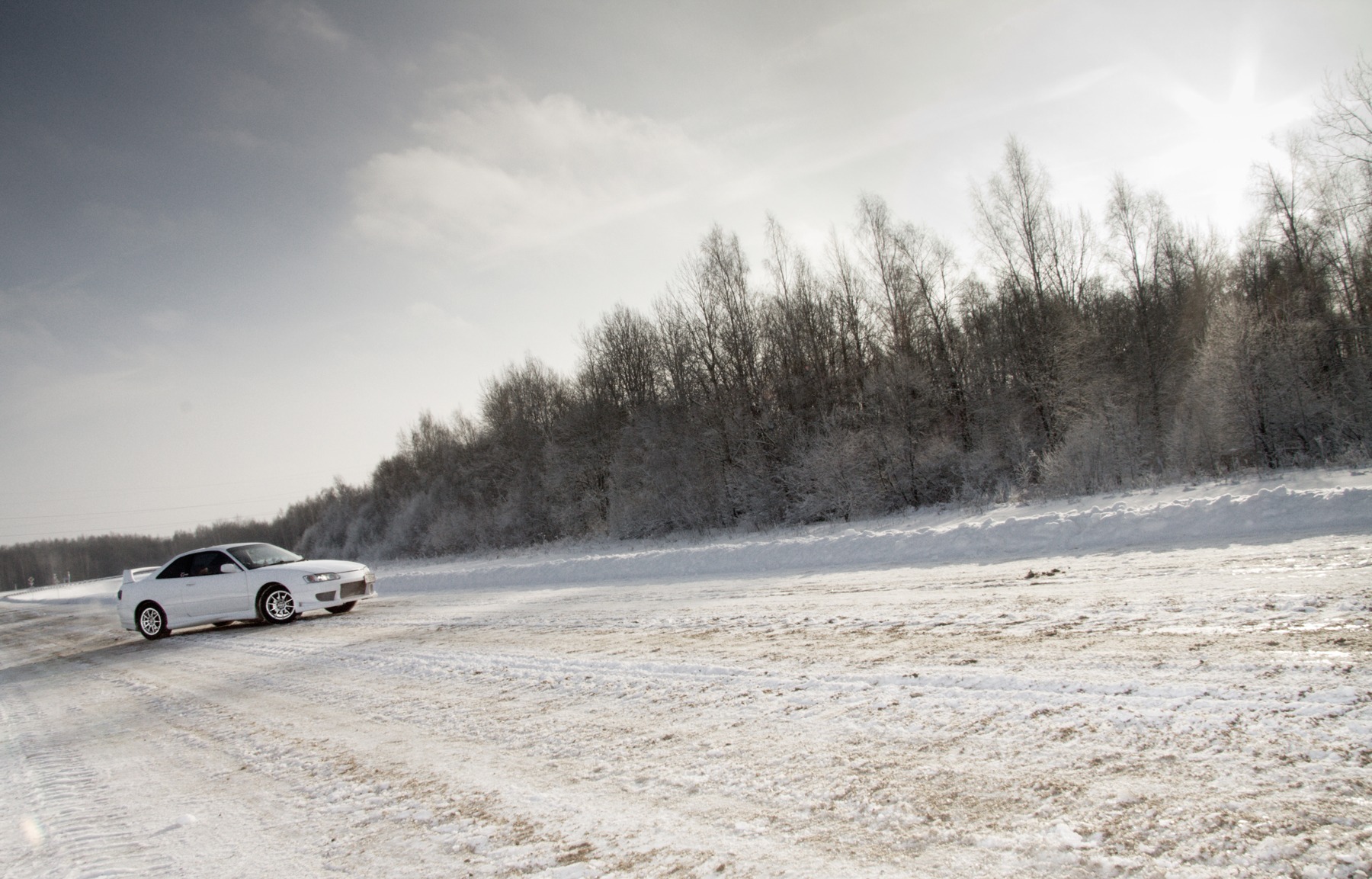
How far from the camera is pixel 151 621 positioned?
14.1 m

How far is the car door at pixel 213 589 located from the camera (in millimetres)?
13516

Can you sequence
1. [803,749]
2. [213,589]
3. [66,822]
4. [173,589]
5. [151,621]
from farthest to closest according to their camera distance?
[151,621]
[173,589]
[213,589]
[66,822]
[803,749]

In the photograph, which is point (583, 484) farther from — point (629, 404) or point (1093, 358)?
point (1093, 358)

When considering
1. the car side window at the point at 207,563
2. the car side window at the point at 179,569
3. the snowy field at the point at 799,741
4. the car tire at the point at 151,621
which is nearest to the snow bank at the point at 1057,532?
the snowy field at the point at 799,741

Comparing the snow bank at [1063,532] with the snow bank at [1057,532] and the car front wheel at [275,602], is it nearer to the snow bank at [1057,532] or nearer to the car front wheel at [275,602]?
the snow bank at [1057,532]

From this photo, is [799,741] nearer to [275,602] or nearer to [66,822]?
[66,822]

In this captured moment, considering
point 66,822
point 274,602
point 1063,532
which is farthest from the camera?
point 274,602

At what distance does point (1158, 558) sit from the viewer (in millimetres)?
8172

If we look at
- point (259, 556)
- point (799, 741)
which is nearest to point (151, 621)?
point (259, 556)

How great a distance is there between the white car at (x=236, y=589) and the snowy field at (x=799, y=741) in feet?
14.1

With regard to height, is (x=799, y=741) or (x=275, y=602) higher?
(x=275, y=602)

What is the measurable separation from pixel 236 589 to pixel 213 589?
1.90 feet

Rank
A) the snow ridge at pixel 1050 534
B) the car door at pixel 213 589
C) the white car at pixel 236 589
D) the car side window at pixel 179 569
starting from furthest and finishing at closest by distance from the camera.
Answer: the car side window at pixel 179 569, the car door at pixel 213 589, the white car at pixel 236 589, the snow ridge at pixel 1050 534

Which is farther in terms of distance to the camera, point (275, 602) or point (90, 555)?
point (90, 555)
